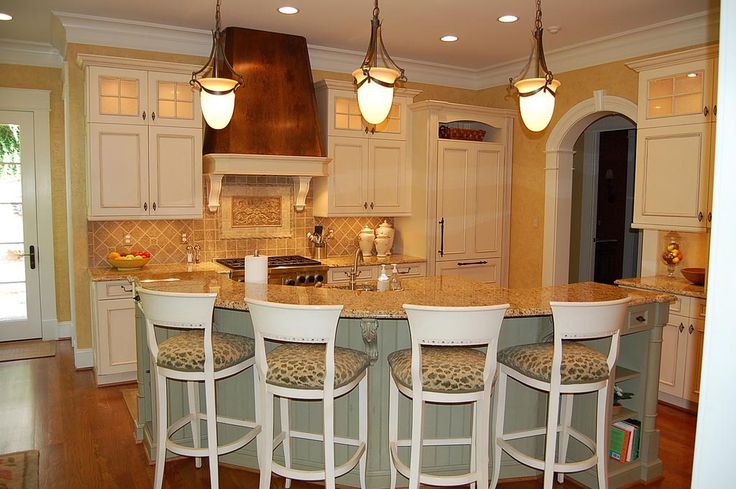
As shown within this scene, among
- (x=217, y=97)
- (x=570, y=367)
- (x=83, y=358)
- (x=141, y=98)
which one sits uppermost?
(x=141, y=98)

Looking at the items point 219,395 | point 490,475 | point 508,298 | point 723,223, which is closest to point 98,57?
point 219,395

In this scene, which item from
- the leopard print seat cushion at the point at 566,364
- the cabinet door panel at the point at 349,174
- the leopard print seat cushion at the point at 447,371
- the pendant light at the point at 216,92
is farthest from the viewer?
the cabinet door panel at the point at 349,174

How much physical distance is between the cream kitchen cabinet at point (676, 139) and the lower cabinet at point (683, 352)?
59 cm

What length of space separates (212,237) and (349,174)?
4.73ft

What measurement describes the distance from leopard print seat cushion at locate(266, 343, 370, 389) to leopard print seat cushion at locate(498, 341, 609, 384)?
759 millimetres

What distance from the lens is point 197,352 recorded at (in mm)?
2850

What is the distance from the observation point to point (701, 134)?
14.0 ft

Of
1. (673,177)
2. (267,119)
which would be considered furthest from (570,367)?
(267,119)

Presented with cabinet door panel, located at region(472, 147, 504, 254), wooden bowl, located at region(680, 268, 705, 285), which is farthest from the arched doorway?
wooden bowl, located at region(680, 268, 705, 285)

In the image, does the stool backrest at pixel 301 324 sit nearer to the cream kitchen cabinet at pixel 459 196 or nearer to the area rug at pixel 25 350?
the cream kitchen cabinet at pixel 459 196

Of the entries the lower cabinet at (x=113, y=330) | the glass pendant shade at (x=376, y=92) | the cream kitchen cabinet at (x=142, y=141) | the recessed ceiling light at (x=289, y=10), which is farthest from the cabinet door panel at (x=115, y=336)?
the glass pendant shade at (x=376, y=92)

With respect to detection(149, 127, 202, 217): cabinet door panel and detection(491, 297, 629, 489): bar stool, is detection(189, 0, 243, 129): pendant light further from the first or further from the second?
detection(491, 297, 629, 489): bar stool

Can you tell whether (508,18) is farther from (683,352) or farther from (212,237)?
(212,237)

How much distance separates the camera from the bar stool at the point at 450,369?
2471mm
